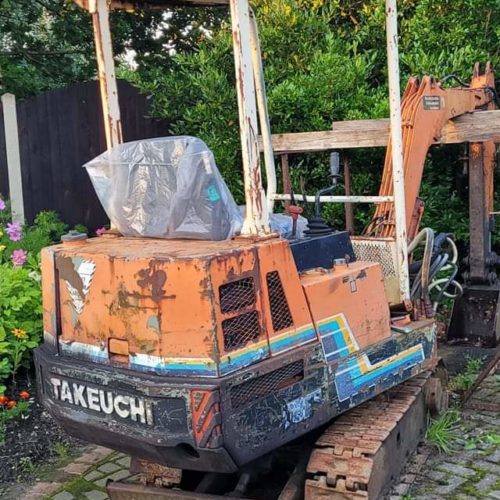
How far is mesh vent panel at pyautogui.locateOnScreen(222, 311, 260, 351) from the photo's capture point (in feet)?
9.77

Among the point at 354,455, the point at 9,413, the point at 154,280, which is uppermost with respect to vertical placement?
the point at 154,280

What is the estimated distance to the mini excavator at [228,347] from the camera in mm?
2961

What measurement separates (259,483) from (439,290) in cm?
191

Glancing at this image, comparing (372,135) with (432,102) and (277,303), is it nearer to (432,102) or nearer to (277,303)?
(432,102)

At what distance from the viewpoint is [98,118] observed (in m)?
8.11

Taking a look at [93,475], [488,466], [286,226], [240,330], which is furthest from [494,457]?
[93,475]

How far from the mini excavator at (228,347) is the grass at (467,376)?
1.43 metres

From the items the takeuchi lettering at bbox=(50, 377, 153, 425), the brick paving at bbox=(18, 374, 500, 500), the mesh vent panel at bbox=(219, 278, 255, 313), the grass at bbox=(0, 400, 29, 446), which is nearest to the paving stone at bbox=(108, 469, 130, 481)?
the brick paving at bbox=(18, 374, 500, 500)

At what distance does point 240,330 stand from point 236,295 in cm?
15

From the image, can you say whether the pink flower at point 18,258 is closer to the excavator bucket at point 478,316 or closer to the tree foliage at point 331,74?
the tree foliage at point 331,74

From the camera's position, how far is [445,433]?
4535 millimetres

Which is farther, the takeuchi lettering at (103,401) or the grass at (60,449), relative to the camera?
the grass at (60,449)

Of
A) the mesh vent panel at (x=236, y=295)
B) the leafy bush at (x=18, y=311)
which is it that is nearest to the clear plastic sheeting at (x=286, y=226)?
the mesh vent panel at (x=236, y=295)

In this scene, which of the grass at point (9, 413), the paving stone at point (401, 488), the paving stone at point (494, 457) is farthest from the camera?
the grass at point (9, 413)
